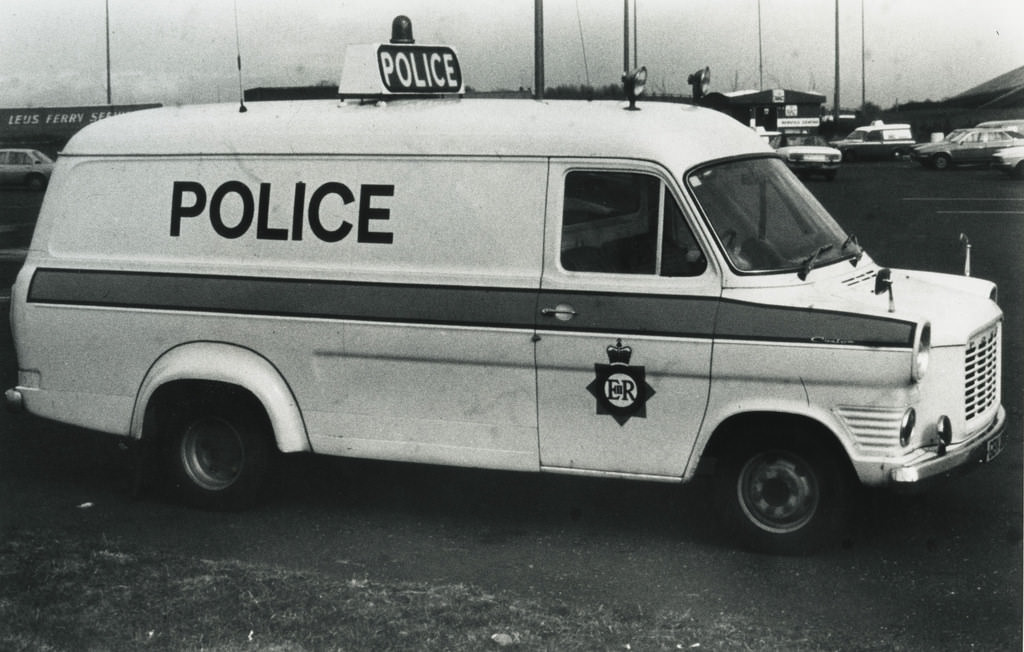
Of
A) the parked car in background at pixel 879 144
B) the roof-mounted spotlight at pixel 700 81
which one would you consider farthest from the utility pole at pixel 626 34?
the parked car in background at pixel 879 144

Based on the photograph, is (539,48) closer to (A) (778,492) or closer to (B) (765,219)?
(B) (765,219)

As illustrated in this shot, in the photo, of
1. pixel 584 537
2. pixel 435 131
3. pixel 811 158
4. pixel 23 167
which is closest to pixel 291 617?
pixel 584 537

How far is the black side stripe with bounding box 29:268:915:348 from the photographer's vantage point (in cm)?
606

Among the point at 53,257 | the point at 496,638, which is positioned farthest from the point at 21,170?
the point at 496,638

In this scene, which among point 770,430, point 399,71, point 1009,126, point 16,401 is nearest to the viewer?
point 770,430

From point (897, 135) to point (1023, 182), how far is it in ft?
63.8

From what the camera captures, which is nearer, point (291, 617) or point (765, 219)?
point (291, 617)

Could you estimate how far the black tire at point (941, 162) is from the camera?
1812 inches

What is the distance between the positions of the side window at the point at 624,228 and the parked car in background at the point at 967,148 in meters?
40.2

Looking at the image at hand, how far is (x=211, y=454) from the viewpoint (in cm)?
742

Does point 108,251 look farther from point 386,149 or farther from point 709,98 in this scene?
point 709,98

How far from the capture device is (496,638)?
531 centimetres

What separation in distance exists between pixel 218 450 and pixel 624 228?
2.58 metres

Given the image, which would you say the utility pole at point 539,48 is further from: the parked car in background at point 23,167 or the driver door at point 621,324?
the parked car in background at point 23,167
